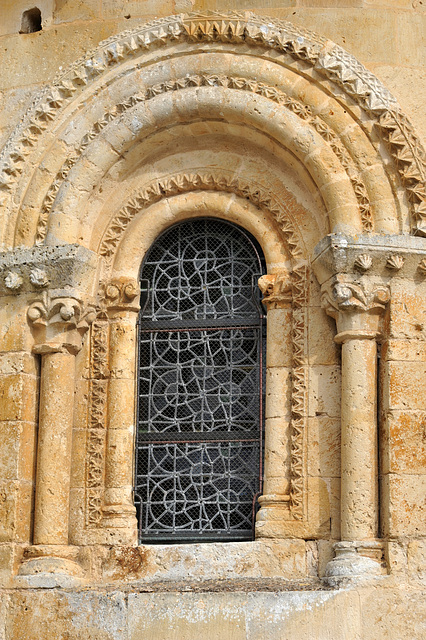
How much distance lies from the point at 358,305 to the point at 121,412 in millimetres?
1936

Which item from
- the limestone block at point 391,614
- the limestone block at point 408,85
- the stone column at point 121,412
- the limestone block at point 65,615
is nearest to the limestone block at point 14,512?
the limestone block at point 65,615

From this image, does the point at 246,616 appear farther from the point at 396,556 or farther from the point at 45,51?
the point at 45,51

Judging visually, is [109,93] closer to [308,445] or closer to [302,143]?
[302,143]

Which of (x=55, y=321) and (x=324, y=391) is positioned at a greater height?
(x=55, y=321)

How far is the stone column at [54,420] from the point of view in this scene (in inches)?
338

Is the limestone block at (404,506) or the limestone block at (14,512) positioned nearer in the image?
the limestone block at (404,506)

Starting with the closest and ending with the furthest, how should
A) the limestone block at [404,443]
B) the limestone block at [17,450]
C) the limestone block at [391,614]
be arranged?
the limestone block at [391,614], the limestone block at [404,443], the limestone block at [17,450]

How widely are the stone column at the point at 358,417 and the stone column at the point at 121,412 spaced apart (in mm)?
1516

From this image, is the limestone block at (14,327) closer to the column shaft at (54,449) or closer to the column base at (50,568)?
the column shaft at (54,449)

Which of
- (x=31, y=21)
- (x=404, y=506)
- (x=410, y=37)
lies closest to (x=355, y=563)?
(x=404, y=506)

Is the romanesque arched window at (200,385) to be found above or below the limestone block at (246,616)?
above

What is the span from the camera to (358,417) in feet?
27.4

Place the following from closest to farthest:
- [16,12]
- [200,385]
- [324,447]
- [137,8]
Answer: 1. [324,447]
2. [200,385]
3. [137,8]
4. [16,12]

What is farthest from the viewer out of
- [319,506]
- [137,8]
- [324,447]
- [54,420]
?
[137,8]
